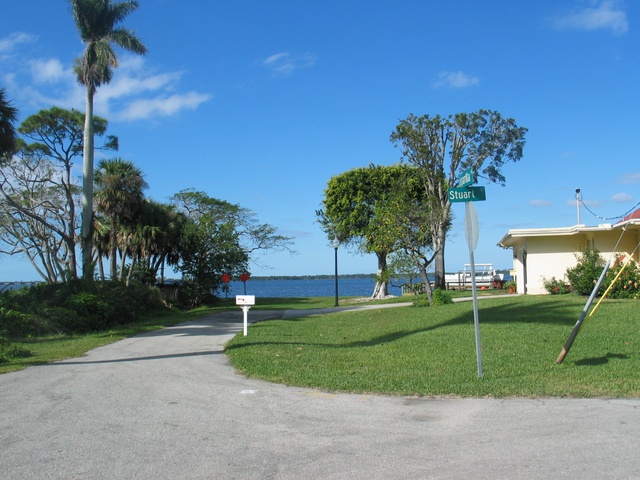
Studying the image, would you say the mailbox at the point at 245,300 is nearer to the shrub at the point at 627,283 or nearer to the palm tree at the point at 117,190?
the shrub at the point at 627,283

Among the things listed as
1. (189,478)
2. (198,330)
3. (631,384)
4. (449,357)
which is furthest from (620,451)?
(198,330)

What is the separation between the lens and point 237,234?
3950 cm

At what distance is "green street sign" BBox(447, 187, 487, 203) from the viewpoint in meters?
9.11

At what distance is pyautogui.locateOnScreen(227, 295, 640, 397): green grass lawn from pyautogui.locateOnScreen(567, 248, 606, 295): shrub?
3250 millimetres

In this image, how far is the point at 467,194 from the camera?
9141mm

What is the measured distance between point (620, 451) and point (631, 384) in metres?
3.11

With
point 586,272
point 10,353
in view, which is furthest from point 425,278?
point 10,353

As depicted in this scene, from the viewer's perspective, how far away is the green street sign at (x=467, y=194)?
29.9ft

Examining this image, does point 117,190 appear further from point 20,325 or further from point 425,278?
point 425,278

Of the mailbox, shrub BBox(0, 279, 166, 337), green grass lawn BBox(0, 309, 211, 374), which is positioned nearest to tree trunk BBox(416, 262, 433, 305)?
green grass lawn BBox(0, 309, 211, 374)

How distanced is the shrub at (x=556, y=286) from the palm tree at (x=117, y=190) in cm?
2084

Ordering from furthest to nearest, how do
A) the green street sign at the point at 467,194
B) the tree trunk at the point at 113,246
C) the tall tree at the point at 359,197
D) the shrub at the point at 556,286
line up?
the tall tree at the point at 359,197
the tree trunk at the point at 113,246
the shrub at the point at 556,286
the green street sign at the point at 467,194

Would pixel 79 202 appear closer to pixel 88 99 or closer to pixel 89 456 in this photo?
pixel 88 99

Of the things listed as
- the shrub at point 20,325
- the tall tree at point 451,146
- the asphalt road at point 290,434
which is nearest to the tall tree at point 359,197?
the tall tree at point 451,146
